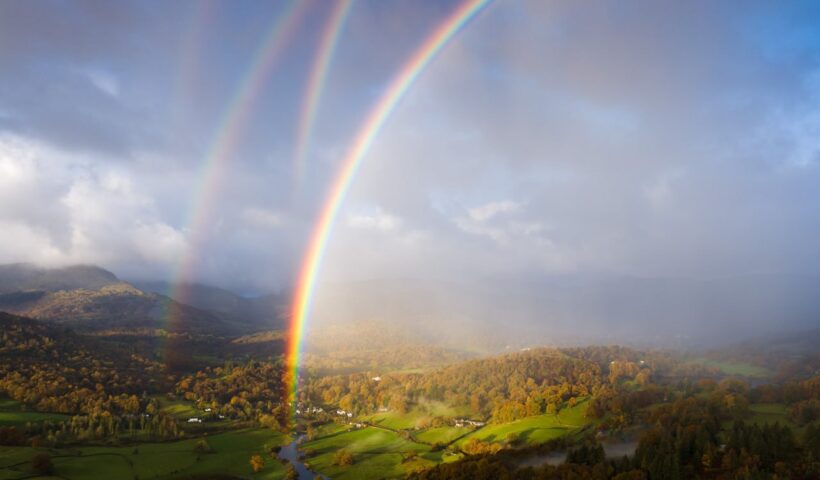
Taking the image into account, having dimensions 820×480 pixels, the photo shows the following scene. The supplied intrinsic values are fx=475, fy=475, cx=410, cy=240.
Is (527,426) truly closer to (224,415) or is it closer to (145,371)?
(224,415)

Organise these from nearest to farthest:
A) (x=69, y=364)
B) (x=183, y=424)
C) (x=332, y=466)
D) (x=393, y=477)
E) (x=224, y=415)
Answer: (x=393, y=477), (x=332, y=466), (x=183, y=424), (x=224, y=415), (x=69, y=364)

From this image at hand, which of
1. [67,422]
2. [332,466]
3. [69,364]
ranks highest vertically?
[69,364]

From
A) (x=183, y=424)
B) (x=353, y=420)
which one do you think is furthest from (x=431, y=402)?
(x=183, y=424)

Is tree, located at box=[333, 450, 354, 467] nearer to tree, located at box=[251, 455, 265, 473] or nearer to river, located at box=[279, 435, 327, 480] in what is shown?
river, located at box=[279, 435, 327, 480]

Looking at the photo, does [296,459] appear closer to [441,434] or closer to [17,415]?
[441,434]

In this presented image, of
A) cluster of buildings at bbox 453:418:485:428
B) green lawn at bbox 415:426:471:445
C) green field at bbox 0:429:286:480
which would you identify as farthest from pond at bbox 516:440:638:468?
green field at bbox 0:429:286:480

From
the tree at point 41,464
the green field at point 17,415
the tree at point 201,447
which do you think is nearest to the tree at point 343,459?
the tree at point 201,447

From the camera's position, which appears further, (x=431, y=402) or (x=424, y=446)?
(x=431, y=402)
